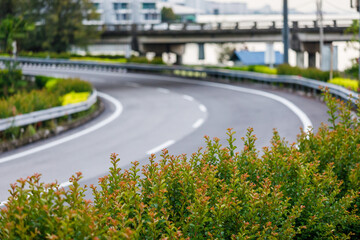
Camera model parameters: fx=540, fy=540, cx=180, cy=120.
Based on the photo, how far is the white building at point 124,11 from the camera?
162250 mm

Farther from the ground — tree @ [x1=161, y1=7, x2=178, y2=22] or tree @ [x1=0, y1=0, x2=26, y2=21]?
tree @ [x1=161, y1=7, x2=178, y2=22]

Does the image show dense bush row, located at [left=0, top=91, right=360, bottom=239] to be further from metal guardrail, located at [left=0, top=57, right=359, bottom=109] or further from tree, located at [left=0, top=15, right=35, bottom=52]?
tree, located at [left=0, top=15, right=35, bottom=52]

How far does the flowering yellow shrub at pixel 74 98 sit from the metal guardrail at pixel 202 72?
27.2 feet

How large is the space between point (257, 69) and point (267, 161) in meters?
29.2

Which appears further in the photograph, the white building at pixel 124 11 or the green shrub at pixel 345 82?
the white building at pixel 124 11

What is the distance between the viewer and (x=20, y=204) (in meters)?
4.89

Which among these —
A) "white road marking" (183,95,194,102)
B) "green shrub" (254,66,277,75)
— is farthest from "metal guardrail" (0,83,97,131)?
"green shrub" (254,66,277,75)

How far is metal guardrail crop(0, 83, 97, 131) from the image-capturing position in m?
16.5

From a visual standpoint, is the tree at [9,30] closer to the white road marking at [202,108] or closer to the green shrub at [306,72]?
the white road marking at [202,108]

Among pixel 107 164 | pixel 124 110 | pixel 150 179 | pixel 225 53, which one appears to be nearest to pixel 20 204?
pixel 150 179

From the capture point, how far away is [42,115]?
59.7ft

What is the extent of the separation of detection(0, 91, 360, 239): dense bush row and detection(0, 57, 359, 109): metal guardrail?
876 cm

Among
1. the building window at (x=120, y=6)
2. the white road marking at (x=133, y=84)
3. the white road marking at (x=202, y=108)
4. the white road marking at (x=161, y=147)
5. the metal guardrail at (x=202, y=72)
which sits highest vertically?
the building window at (x=120, y=6)

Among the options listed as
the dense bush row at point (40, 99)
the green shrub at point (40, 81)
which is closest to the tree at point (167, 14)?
the green shrub at point (40, 81)
